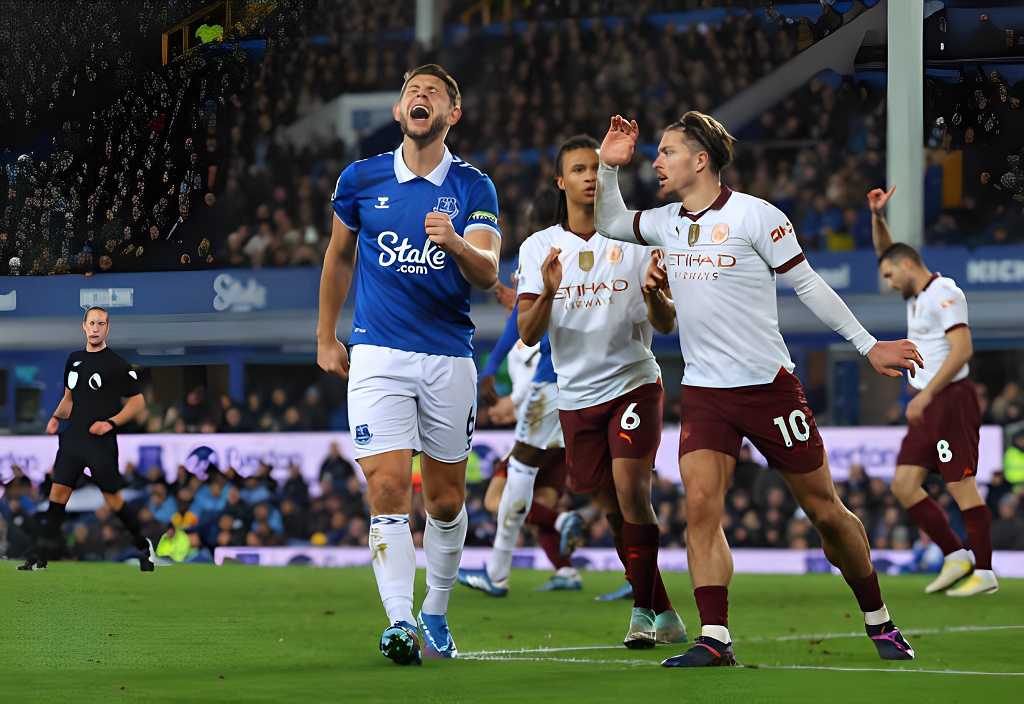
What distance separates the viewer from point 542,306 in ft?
14.9

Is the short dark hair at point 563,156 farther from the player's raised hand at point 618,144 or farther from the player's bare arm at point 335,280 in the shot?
the player's bare arm at point 335,280

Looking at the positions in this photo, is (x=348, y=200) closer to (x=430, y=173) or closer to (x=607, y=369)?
(x=430, y=173)

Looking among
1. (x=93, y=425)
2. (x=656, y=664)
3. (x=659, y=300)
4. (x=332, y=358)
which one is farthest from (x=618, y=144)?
(x=93, y=425)

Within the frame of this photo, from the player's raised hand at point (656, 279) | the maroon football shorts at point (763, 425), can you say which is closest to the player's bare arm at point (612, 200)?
the player's raised hand at point (656, 279)

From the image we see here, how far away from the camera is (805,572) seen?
31.8 ft

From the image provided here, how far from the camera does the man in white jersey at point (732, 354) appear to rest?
13.4 feet

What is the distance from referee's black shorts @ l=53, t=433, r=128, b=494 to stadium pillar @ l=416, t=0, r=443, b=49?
935 centimetres

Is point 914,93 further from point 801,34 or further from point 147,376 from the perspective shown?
point 147,376

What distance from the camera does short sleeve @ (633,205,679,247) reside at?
14.1 feet

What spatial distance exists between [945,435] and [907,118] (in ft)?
19.5

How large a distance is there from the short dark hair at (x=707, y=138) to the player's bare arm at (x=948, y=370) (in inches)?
143

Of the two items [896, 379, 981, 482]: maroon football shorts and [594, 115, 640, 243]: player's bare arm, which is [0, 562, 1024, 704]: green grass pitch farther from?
[594, 115, 640, 243]: player's bare arm

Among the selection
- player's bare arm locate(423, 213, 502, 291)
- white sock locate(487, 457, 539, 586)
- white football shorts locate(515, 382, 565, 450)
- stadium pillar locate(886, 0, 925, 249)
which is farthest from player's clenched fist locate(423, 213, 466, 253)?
stadium pillar locate(886, 0, 925, 249)

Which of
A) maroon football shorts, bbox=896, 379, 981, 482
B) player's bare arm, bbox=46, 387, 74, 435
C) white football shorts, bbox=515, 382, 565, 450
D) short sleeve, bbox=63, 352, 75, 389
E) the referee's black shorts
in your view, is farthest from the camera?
short sleeve, bbox=63, 352, 75, 389
